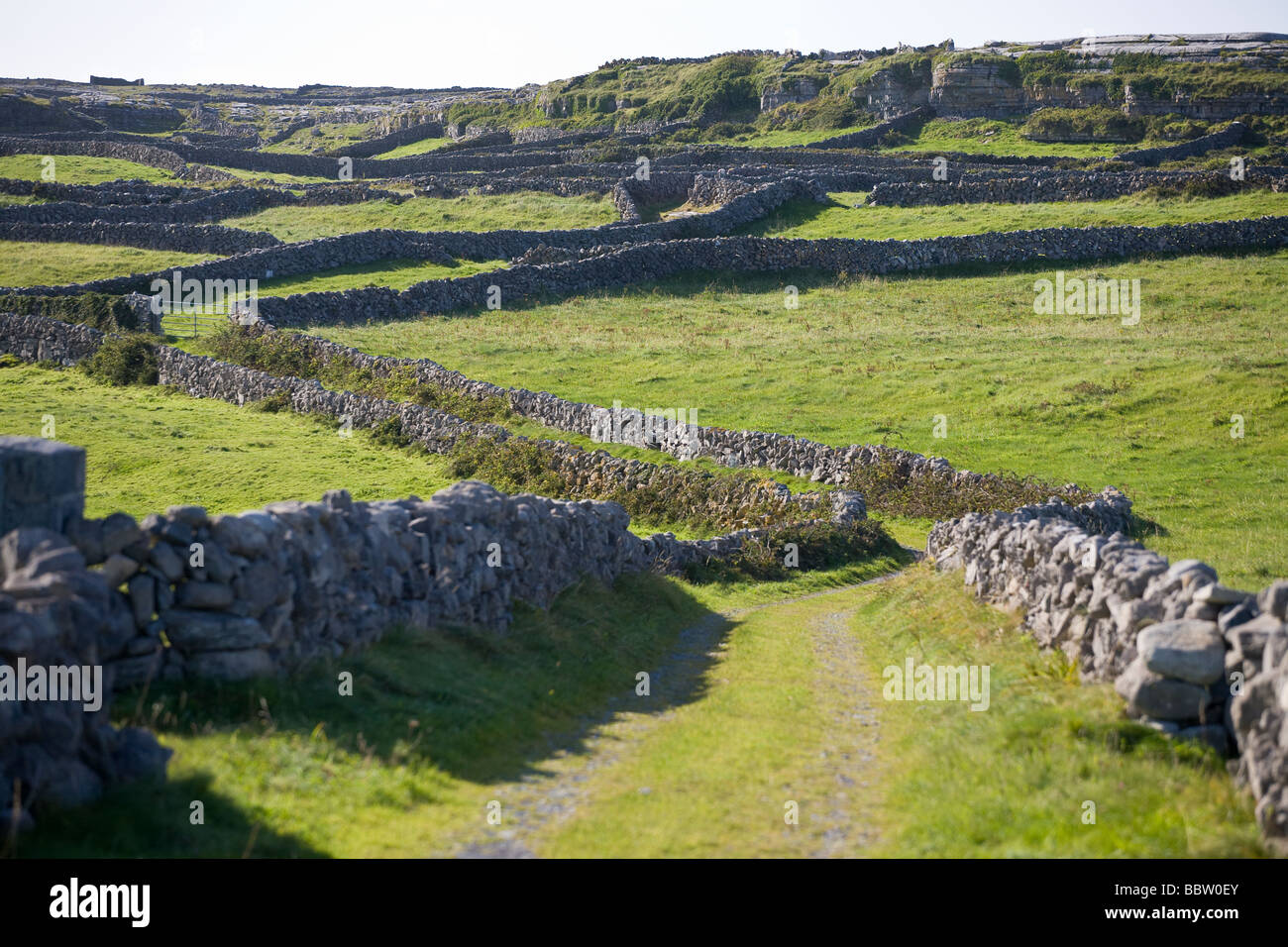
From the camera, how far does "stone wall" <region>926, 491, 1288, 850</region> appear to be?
28.7ft

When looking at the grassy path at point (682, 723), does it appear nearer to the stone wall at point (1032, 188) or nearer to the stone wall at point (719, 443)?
the stone wall at point (719, 443)

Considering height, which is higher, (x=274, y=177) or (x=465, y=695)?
(x=274, y=177)

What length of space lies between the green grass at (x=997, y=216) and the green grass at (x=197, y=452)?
27.9m

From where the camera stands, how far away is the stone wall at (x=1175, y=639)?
873 centimetres

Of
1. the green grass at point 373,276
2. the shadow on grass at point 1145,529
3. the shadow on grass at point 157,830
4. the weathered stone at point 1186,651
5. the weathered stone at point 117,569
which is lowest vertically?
the shadow on grass at point 1145,529

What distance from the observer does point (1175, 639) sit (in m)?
10.1

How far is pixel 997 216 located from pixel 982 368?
65.6ft

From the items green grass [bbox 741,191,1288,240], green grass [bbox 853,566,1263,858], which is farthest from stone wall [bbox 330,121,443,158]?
green grass [bbox 853,566,1263,858]

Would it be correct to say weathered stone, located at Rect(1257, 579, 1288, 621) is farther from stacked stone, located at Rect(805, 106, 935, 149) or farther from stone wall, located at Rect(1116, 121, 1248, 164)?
stacked stone, located at Rect(805, 106, 935, 149)

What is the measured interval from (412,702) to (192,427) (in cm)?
2212

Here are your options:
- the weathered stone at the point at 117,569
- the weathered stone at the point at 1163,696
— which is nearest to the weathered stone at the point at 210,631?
the weathered stone at the point at 117,569

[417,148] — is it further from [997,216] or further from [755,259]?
[997,216]

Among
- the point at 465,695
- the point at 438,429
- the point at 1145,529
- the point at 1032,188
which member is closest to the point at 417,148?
the point at 1032,188
